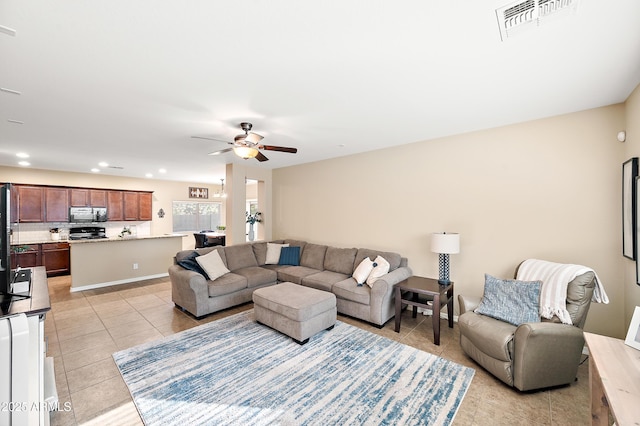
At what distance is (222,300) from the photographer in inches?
155

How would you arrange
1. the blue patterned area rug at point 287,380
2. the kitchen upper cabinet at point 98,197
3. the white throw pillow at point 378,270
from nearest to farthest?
the blue patterned area rug at point 287,380 → the white throw pillow at point 378,270 → the kitchen upper cabinet at point 98,197

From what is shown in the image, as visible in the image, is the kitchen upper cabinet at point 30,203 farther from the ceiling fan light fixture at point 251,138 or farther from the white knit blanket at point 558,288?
the white knit blanket at point 558,288

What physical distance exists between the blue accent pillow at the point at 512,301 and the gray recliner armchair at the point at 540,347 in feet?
0.42

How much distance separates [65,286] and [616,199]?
863cm

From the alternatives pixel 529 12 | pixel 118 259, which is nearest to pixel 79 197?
pixel 118 259

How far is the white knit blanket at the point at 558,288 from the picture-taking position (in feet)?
7.75

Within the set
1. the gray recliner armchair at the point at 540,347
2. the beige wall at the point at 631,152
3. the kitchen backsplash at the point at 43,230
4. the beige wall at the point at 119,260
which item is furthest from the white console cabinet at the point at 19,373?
the kitchen backsplash at the point at 43,230

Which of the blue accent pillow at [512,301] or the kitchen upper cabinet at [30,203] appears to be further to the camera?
the kitchen upper cabinet at [30,203]

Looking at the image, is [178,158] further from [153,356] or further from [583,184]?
[583,184]

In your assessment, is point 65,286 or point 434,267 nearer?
point 434,267

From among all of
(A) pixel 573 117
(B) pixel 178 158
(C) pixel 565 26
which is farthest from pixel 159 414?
(A) pixel 573 117

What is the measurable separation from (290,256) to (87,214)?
566cm

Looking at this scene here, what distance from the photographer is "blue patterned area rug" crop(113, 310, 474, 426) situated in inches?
78.5

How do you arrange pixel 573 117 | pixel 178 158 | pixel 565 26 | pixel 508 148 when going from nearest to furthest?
pixel 565 26 < pixel 573 117 < pixel 508 148 < pixel 178 158
